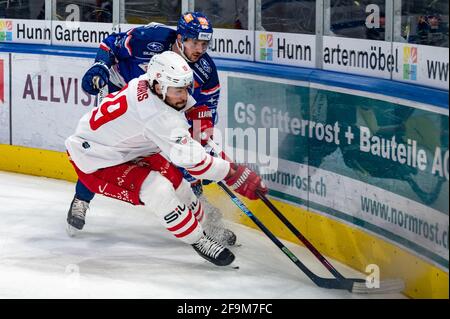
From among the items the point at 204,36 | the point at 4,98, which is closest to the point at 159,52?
the point at 204,36

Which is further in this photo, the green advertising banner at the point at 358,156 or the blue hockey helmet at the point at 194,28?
the blue hockey helmet at the point at 194,28

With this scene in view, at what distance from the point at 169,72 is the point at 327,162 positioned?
947 mm

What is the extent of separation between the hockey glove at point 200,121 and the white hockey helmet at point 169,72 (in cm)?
66

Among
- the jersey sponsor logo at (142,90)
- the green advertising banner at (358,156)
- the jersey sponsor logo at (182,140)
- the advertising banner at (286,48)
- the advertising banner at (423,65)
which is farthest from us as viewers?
the advertising banner at (286,48)

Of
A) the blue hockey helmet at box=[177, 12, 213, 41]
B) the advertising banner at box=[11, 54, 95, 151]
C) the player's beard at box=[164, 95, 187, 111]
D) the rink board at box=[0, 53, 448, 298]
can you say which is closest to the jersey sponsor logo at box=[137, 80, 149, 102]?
the player's beard at box=[164, 95, 187, 111]

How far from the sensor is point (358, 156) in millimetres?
4773

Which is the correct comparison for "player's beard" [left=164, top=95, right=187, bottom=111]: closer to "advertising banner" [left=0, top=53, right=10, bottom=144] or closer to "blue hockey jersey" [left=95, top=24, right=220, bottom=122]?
"blue hockey jersey" [left=95, top=24, right=220, bottom=122]

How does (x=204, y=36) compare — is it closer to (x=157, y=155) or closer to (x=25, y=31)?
(x=157, y=155)

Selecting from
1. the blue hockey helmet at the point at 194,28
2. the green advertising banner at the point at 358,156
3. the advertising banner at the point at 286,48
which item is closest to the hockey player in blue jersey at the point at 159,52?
the blue hockey helmet at the point at 194,28

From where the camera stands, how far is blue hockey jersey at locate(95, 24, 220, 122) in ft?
17.4

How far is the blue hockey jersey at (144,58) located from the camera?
5291 millimetres

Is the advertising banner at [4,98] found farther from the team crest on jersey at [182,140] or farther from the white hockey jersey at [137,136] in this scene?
the team crest on jersey at [182,140]
